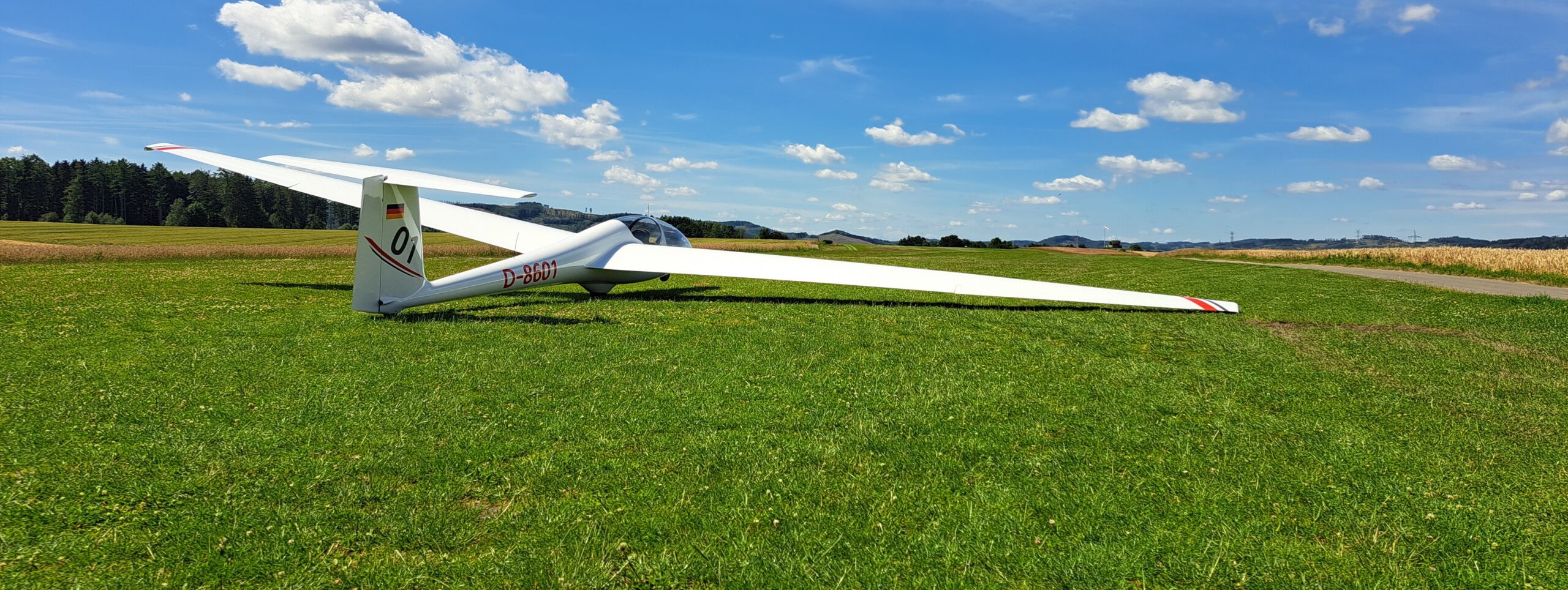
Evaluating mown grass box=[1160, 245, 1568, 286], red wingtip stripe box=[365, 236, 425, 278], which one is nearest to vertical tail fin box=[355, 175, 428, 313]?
red wingtip stripe box=[365, 236, 425, 278]

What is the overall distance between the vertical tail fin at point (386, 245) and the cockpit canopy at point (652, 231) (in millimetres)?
6270

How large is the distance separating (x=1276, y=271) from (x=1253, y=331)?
839 inches

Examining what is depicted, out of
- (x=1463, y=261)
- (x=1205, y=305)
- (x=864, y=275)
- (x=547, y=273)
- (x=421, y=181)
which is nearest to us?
(x=421, y=181)

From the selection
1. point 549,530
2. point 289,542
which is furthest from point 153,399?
point 549,530

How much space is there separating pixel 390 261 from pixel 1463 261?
46.4 m

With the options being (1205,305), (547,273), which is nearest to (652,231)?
(547,273)

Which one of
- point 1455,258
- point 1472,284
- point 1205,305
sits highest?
point 1455,258

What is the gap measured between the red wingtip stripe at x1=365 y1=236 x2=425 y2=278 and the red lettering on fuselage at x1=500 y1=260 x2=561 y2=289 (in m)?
1.78

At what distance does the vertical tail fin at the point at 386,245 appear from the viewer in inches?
384

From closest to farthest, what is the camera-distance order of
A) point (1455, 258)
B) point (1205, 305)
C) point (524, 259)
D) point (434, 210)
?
1. point (524, 259)
2. point (1205, 305)
3. point (434, 210)
4. point (1455, 258)

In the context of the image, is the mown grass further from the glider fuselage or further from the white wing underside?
the white wing underside

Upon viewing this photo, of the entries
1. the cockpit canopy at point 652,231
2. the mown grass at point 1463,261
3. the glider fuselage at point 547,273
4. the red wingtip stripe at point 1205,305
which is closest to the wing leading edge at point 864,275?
the red wingtip stripe at point 1205,305

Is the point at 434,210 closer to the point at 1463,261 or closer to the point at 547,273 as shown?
the point at 547,273

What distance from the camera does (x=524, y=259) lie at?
13070 mm
